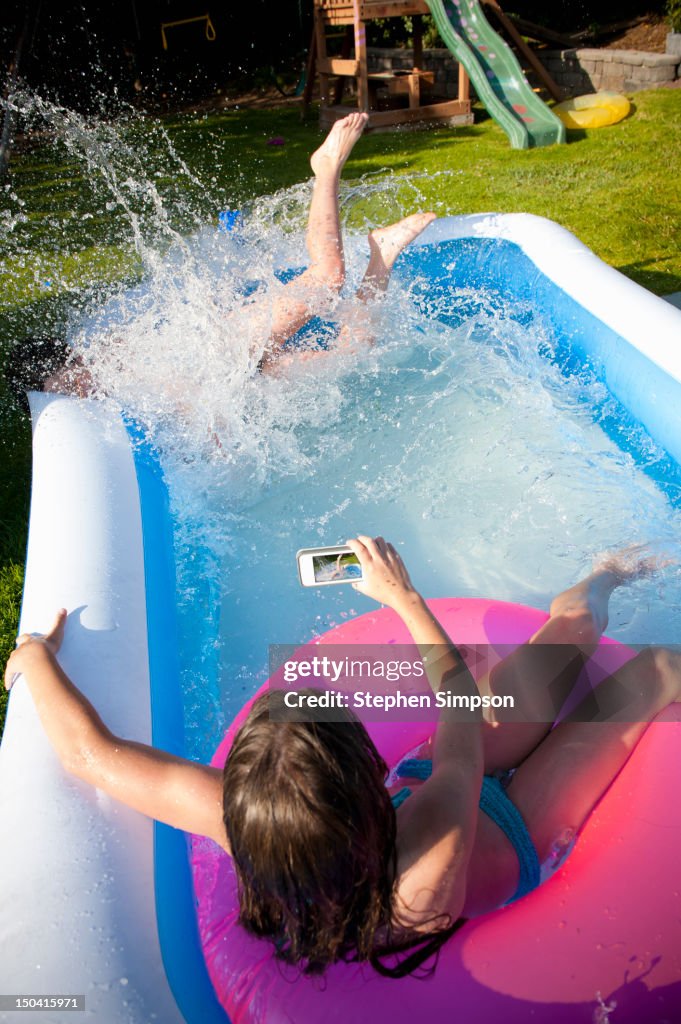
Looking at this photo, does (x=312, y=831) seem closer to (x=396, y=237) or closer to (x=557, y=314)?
(x=396, y=237)

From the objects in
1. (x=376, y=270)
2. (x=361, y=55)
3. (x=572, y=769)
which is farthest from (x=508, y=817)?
(x=361, y=55)

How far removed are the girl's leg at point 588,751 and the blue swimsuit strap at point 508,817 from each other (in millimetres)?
40

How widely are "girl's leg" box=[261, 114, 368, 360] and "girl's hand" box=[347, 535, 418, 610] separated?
2.01 metres

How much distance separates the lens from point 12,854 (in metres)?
1.53

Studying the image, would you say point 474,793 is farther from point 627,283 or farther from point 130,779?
point 627,283

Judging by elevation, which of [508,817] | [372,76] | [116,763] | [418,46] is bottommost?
[508,817]

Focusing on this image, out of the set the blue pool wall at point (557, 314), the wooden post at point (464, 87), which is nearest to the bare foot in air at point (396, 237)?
the blue pool wall at point (557, 314)

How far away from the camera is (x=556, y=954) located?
53.5 inches

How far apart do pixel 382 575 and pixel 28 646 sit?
0.93 m

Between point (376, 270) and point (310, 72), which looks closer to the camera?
point (376, 270)

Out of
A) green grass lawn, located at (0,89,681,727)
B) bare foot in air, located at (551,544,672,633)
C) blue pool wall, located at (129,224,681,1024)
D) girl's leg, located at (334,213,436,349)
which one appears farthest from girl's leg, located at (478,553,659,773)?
green grass lawn, located at (0,89,681,727)

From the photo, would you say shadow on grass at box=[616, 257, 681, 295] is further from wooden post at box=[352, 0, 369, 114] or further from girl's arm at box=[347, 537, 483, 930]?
wooden post at box=[352, 0, 369, 114]

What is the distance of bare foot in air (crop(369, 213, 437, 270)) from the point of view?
11.5ft

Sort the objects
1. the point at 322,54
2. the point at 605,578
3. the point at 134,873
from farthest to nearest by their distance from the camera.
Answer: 1. the point at 322,54
2. the point at 605,578
3. the point at 134,873
